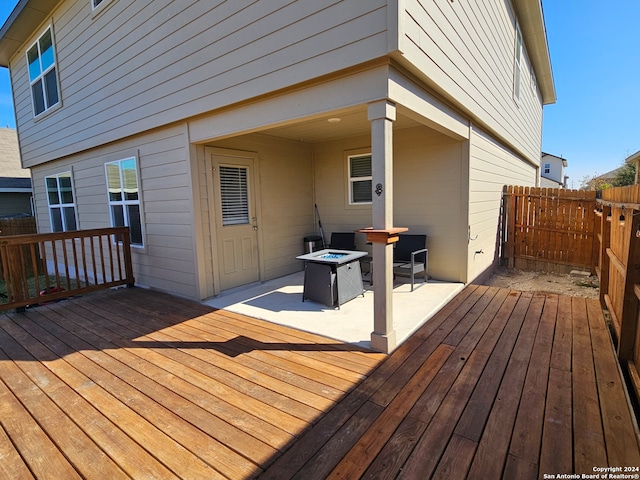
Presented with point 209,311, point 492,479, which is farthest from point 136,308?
point 492,479

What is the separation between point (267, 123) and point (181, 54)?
1.79 metres

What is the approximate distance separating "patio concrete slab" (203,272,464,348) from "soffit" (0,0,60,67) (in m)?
6.43

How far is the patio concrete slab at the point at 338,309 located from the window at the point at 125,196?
2.05 m

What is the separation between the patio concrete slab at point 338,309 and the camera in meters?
3.31

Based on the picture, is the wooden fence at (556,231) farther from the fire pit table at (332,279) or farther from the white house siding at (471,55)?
the fire pit table at (332,279)

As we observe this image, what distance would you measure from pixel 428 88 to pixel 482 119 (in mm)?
2018

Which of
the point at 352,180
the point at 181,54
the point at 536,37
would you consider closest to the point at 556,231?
the point at 352,180

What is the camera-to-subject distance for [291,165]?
5.89 m

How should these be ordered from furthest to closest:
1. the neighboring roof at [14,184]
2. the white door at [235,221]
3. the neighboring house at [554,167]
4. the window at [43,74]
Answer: the neighboring house at [554,167], the neighboring roof at [14,184], the window at [43,74], the white door at [235,221]

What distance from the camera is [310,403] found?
2.12 m

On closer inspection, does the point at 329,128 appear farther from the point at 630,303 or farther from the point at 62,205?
the point at 62,205

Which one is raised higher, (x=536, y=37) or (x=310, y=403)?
(x=536, y=37)

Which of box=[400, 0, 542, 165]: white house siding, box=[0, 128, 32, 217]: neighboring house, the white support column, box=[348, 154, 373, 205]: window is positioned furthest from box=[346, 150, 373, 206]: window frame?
box=[0, 128, 32, 217]: neighboring house

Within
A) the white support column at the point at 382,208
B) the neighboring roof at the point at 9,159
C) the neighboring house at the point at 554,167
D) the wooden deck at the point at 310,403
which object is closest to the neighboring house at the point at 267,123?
the white support column at the point at 382,208
